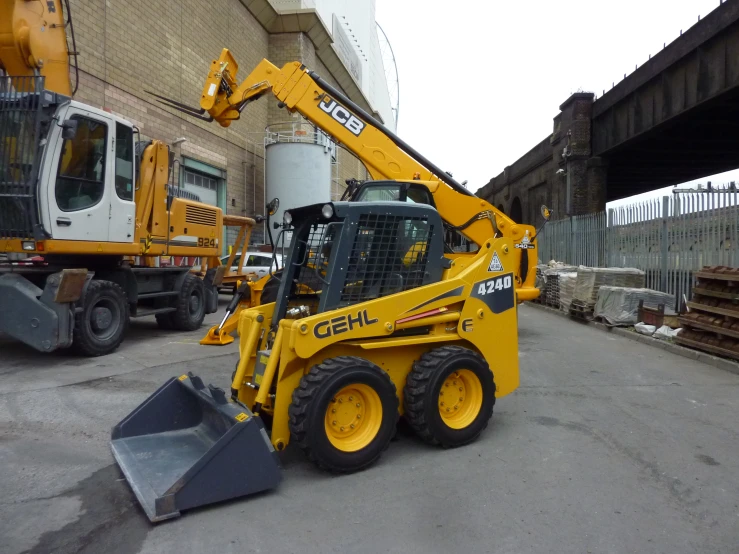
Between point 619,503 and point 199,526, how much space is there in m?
2.78

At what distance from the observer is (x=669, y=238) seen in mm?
13062

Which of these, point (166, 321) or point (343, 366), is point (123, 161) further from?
point (343, 366)

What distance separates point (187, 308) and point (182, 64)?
11.7 metres

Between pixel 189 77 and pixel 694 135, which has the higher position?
pixel 189 77

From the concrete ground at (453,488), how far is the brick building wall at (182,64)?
11652 millimetres

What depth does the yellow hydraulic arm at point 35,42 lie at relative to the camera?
7445 mm

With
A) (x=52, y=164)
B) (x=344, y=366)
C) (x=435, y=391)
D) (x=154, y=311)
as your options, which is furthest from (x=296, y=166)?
(x=344, y=366)

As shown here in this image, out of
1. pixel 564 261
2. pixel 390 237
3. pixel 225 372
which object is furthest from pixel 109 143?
pixel 564 261

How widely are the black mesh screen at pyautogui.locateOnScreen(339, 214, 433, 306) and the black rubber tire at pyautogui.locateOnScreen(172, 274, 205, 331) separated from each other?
24.7 ft

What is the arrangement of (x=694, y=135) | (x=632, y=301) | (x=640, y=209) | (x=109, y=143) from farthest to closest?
(x=694, y=135) < (x=640, y=209) < (x=632, y=301) < (x=109, y=143)

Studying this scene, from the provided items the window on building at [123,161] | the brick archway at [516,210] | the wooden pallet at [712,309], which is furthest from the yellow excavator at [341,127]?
the brick archway at [516,210]

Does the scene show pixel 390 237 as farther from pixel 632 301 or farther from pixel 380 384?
pixel 632 301

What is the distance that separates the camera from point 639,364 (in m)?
8.88

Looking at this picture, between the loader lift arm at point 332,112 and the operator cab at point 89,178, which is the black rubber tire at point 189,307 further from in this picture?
the loader lift arm at point 332,112
